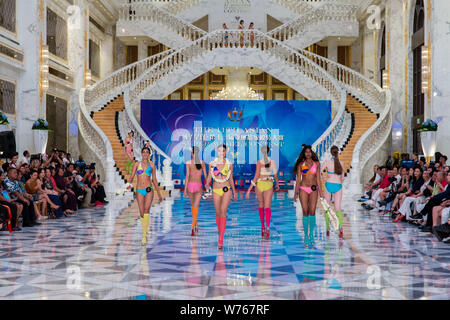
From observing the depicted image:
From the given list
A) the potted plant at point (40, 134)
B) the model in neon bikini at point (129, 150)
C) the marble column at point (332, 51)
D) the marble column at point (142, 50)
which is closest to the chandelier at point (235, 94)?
the marble column at point (332, 51)

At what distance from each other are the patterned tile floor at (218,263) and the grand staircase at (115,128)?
→ 6.98m

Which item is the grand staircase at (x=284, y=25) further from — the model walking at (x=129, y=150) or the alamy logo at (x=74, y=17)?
the model walking at (x=129, y=150)

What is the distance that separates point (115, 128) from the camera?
18500mm

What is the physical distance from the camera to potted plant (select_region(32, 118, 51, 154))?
47.3ft

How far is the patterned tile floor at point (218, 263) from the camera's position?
4824 millimetres

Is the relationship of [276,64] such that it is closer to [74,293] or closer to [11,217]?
[11,217]

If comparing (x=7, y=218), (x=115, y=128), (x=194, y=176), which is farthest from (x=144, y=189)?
(x=115, y=128)

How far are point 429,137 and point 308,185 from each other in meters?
7.23

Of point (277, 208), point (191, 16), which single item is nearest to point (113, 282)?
point (277, 208)

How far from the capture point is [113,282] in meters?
5.17

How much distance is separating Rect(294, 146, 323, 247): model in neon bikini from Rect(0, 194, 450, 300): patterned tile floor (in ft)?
1.27

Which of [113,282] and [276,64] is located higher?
[276,64]

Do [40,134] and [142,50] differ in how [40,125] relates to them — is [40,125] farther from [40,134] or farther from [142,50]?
[142,50]

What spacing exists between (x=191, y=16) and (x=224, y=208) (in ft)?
55.7
